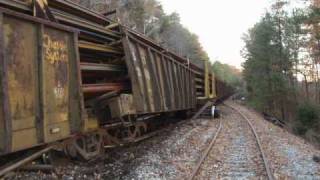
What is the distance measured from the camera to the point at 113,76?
37.7ft

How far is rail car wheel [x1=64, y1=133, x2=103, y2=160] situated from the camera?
30.4 feet

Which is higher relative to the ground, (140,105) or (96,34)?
(96,34)

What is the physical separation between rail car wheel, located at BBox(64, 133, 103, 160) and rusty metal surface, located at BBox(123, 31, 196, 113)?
1595mm

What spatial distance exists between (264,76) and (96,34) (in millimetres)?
45677

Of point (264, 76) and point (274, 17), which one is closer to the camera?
point (274, 17)

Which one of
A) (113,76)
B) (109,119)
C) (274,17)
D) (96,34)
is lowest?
(109,119)

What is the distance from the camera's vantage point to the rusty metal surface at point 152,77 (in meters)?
11.4

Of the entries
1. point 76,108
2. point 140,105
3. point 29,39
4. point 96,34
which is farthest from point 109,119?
point 29,39

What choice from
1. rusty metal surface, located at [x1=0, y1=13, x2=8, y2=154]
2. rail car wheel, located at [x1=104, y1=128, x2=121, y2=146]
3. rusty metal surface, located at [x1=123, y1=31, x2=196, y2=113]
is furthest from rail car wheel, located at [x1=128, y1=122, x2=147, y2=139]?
rusty metal surface, located at [x1=0, y1=13, x2=8, y2=154]

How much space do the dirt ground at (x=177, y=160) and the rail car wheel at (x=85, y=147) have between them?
0.62ft

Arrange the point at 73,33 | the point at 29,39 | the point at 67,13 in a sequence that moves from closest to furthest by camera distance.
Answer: the point at 29,39 → the point at 73,33 → the point at 67,13

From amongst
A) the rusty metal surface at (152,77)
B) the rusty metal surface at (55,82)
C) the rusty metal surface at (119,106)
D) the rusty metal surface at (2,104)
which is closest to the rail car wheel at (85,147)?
the rusty metal surface at (119,106)

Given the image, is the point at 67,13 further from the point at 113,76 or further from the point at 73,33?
the point at 113,76

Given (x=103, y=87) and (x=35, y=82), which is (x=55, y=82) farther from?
(x=103, y=87)
